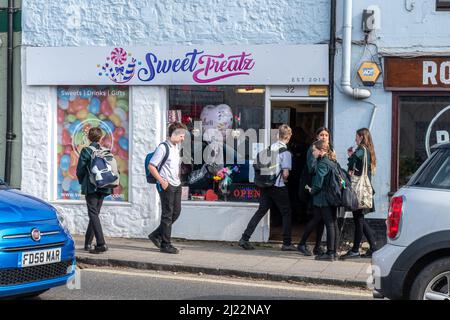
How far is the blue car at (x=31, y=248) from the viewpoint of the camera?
614 cm

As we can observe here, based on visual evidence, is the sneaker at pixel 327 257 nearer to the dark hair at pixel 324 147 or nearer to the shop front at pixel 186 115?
the dark hair at pixel 324 147

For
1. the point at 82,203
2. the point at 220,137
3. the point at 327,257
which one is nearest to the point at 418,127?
the point at 327,257

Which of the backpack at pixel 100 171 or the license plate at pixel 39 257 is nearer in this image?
the license plate at pixel 39 257

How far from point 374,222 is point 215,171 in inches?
111

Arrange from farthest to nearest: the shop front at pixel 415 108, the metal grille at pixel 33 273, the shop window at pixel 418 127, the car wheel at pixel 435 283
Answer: the shop window at pixel 418 127
the shop front at pixel 415 108
the metal grille at pixel 33 273
the car wheel at pixel 435 283

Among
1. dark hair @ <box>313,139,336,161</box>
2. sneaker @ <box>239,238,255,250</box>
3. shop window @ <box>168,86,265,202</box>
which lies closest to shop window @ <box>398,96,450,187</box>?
dark hair @ <box>313,139,336,161</box>

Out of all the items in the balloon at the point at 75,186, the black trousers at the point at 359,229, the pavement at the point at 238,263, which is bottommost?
the pavement at the point at 238,263

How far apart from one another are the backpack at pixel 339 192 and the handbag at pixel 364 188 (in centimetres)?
23

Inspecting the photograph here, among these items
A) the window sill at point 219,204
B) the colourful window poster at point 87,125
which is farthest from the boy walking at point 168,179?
the colourful window poster at point 87,125

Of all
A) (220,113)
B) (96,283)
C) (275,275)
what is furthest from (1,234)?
(220,113)

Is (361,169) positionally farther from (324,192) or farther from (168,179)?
(168,179)

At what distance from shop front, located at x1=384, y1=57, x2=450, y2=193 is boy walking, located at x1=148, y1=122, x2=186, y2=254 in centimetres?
350

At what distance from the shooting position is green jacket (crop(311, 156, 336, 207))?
31.4 feet

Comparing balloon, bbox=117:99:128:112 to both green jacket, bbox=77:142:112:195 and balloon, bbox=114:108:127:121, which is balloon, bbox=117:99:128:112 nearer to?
balloon, bbox=114:108:127:121
